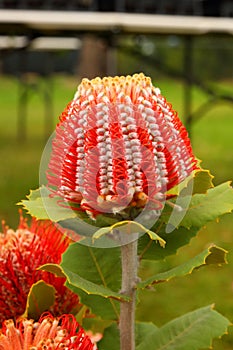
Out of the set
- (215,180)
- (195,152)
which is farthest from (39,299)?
(195,152)

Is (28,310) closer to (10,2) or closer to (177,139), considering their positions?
(177,139)

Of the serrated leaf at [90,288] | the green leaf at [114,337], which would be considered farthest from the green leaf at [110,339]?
the serrated leaf at [90,288]

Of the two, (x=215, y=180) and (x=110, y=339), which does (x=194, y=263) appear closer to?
(x=110, y=339)

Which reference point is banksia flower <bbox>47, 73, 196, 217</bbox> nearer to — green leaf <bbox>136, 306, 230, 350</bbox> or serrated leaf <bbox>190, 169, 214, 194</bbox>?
serrated leaf <bbox>190, 169, 214, 194</bbox>

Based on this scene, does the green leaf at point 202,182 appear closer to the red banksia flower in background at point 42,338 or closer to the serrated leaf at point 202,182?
the serrated leaf at point 202,182

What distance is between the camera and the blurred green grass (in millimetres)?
3219

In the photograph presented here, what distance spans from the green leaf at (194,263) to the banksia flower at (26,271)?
0.11 meters

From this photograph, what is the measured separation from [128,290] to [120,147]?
107mm

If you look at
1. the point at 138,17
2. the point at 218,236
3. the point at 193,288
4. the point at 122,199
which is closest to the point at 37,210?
the point at 122,199

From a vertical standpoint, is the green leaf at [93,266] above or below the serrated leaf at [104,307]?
above

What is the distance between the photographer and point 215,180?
5.78m

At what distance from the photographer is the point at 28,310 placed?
0.60 meters

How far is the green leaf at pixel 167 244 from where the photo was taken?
0.59 meters

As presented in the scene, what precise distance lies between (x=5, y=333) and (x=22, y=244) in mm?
142
